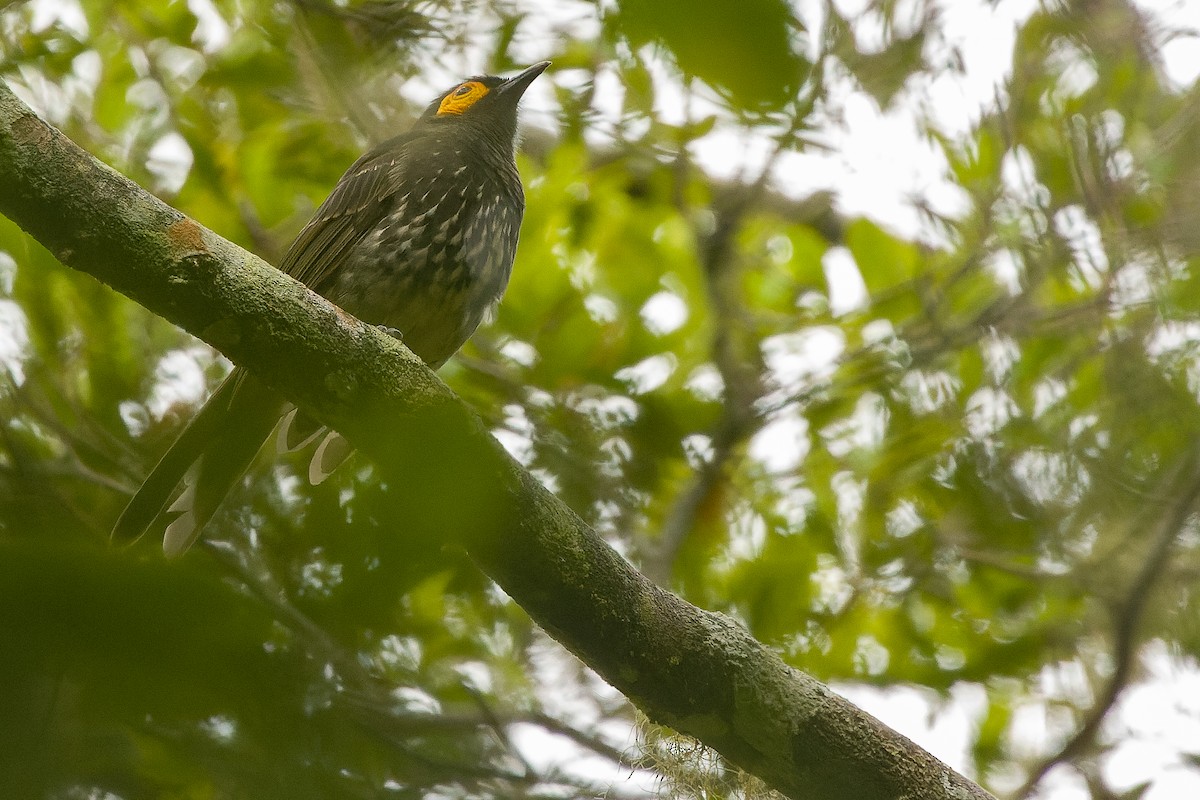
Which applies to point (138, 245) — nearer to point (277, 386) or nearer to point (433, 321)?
point (277, 386)

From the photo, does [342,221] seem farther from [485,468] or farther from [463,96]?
[485,468]

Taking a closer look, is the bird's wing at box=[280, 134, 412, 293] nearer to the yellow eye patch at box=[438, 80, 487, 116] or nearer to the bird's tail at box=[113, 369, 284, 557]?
the bird's tail at box=[113, 369, 284, 557]

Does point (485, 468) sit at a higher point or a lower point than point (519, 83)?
lower

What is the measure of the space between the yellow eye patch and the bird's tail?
183 centimetres

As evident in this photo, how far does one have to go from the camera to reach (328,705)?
1020 millimetres

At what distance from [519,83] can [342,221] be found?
120cm

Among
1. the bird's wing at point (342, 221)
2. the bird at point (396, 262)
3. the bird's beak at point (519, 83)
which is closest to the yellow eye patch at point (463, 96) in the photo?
the bird's beak at point (519, 83)

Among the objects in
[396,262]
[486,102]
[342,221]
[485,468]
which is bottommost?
[485,468]

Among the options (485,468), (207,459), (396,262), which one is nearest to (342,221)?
(396,262)

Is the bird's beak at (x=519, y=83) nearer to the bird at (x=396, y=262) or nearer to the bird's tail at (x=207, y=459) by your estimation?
the bird at (x=396, y=262)

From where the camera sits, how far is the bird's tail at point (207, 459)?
2.87 metres

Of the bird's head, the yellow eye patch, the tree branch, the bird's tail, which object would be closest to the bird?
the bird's tail

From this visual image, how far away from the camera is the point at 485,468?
5.10 ft

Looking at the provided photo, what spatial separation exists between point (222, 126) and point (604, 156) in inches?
61.3
